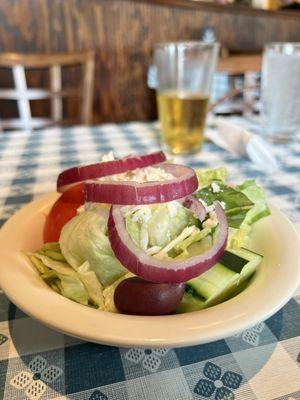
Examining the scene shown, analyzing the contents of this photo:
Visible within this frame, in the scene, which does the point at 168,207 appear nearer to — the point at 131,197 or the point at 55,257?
the point at 131,197

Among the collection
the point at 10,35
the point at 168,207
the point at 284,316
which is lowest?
the point at 284,316

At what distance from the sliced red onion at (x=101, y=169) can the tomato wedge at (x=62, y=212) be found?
16 mm

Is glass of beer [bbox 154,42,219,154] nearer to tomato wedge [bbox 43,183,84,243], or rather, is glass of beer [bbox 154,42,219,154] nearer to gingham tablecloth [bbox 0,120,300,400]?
tomato wedge [bbox 43,183,84,243]

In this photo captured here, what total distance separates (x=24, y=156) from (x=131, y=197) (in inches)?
31.6

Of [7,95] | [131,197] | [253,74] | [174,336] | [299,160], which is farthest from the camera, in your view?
[253,74]

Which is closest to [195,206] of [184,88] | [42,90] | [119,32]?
[184,88]

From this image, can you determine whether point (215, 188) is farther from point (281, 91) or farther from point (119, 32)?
point (119, 32)

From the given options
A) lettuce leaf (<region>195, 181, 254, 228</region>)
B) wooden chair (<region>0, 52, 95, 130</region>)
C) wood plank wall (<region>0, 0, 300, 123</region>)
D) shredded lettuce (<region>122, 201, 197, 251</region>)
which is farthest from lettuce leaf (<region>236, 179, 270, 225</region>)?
wood plank wall (<region>0, 0, 300, 123</region>)

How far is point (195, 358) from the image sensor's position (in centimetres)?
44

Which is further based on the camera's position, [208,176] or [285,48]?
[285,48]

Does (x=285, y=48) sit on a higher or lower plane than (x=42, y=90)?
higher

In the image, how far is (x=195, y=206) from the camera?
20.5 inches

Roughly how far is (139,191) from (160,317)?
0.16 metres

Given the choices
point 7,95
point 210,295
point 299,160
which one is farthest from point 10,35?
point 210,295
